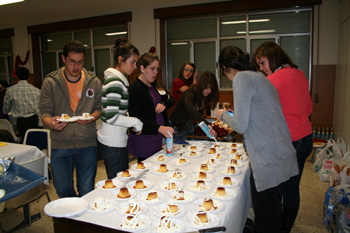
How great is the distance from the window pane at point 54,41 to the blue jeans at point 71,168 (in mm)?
6973

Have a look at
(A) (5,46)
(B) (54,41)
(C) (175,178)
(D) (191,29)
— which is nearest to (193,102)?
(C) (175,178)

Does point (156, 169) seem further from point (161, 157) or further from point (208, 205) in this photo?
point (208, 205)

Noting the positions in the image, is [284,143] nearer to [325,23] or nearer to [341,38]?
[341,38]

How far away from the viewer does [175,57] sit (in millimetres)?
6758

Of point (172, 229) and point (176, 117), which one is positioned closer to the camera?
point (172, 229)

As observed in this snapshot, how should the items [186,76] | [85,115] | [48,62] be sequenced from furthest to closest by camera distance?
[48,62] → [186,76] → [85,115]

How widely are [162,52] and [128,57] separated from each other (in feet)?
15.7

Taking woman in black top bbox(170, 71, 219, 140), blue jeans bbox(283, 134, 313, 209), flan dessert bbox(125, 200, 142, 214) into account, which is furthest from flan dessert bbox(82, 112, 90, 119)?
blue jeans bbox(283, 134, 313, 209)

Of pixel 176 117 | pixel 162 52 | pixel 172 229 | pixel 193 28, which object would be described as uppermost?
pixel 193 28

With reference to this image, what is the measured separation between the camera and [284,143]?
1573 millimetres

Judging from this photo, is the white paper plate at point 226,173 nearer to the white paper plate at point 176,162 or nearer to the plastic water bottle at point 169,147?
the white paper plate at point 176,162

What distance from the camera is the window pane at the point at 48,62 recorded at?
27.6 ft

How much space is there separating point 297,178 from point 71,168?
177 centimetres

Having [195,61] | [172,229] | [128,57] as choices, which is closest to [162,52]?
[195,61]
